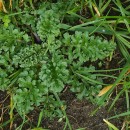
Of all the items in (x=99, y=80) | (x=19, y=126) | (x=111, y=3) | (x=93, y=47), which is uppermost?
(x=111, y=3)

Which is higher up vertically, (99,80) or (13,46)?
(13,46)

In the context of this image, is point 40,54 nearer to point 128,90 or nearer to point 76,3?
point 76,3

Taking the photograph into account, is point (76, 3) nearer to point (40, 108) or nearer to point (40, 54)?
point (40, 54)

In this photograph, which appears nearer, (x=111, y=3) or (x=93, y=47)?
(x=93, y=47)

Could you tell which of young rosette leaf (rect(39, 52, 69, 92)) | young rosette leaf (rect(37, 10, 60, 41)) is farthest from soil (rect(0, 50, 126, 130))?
young rosette leaf (rect(37, 10, 60, 41))

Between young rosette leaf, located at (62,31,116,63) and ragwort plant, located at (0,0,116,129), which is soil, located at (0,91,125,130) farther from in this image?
young rosette leaf, located at (62,31,116,63)

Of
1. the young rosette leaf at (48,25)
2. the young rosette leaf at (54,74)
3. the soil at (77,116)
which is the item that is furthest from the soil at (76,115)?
the young rosette leaf at (48,25)

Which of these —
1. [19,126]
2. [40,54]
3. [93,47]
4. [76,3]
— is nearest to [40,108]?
[19,126]
